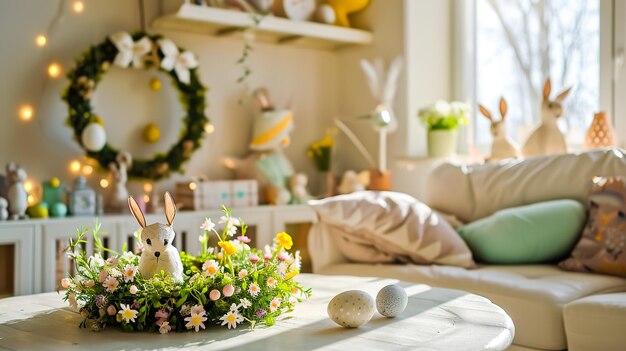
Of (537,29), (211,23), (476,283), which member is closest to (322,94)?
(211,23)

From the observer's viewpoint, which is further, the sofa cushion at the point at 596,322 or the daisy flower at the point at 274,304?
the sofa cushion at the point at 596,322

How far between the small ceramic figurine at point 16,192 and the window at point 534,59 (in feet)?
7.19

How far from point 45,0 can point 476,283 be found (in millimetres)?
2130

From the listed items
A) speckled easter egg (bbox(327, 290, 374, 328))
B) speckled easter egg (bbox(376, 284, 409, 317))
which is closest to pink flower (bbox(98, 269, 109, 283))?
speckled easter egg (bbox(327, 290, 374, 328))

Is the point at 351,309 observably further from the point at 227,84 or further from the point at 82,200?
the point at 227,84

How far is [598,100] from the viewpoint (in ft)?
10.5

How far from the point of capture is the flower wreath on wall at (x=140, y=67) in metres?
3.02

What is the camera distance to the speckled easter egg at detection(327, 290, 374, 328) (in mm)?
1445

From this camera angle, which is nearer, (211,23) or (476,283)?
(476,283)

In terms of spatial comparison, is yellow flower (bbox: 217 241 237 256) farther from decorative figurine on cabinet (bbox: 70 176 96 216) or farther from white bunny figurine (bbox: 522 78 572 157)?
white bunny figurine (bbox: 522 78 572 157)

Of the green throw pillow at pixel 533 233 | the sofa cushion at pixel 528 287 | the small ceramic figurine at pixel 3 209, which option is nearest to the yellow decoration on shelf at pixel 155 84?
the small ceramic figurine at pixel 3 209

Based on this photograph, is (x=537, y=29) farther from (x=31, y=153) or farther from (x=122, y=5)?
(x=31, y=153)

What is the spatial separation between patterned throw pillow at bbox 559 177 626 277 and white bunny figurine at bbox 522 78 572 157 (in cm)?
46

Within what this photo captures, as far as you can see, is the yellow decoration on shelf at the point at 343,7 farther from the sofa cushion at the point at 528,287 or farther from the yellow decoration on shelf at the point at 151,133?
the sofa cushion at the point at 528,287
